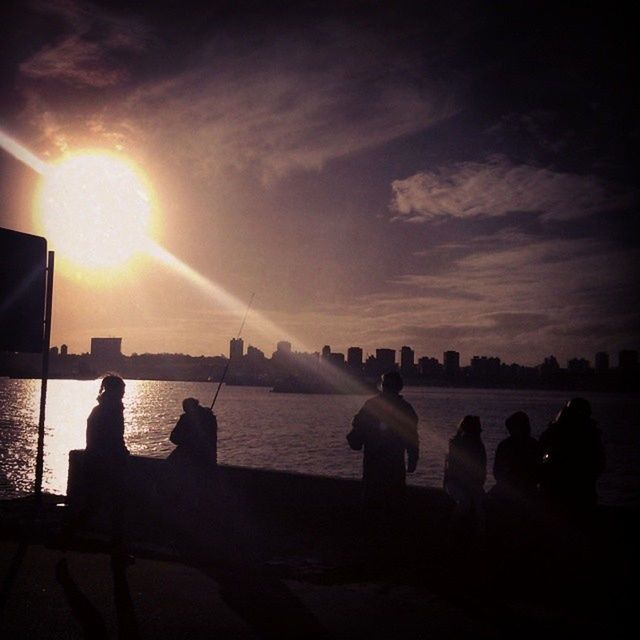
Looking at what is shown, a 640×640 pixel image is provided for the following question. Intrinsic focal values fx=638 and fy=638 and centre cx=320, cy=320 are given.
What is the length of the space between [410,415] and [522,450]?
4.33 feet

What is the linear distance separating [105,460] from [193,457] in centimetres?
104

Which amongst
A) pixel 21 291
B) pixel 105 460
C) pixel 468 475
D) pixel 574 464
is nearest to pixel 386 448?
pixel 468 475

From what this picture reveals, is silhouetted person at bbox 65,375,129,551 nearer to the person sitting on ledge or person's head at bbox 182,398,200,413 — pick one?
the person sitting on ledge

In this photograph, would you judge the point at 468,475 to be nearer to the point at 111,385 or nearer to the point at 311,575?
the point at 311,575

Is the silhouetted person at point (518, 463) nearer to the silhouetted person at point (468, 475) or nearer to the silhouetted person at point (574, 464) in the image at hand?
the silhouetted person at point (468, 475)

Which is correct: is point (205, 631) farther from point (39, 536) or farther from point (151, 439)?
→ point (151, 439)

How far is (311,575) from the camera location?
19.7 feet

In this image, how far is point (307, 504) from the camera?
812cm

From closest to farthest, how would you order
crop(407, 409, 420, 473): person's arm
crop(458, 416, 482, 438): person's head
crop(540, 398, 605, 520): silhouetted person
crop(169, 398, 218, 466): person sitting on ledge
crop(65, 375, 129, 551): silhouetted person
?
crop(540, 398, 605, 520): silhouetted person
crop(407, 409, 420, 473): person's arm
crop(458, 416, 482, 438): person's head
crop(65, 375, 129, 551): silhouetted person
crop(169, 398, 218, 466): person sitting on ledge

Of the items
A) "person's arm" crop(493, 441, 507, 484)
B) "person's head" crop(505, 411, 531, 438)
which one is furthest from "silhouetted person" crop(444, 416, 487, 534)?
"person's head" crop(505, 411, 531, 438)

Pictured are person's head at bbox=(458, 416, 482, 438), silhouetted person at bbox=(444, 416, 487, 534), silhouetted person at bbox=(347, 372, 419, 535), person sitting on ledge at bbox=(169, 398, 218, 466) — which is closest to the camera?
silhouetted person at bbox=(347, 372, 419, 535)

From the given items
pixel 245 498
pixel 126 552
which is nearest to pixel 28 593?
pixel 126 552

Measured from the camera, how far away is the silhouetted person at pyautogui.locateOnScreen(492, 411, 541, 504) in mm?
6371

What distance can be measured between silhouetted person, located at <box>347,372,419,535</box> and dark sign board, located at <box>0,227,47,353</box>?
3192 mm
